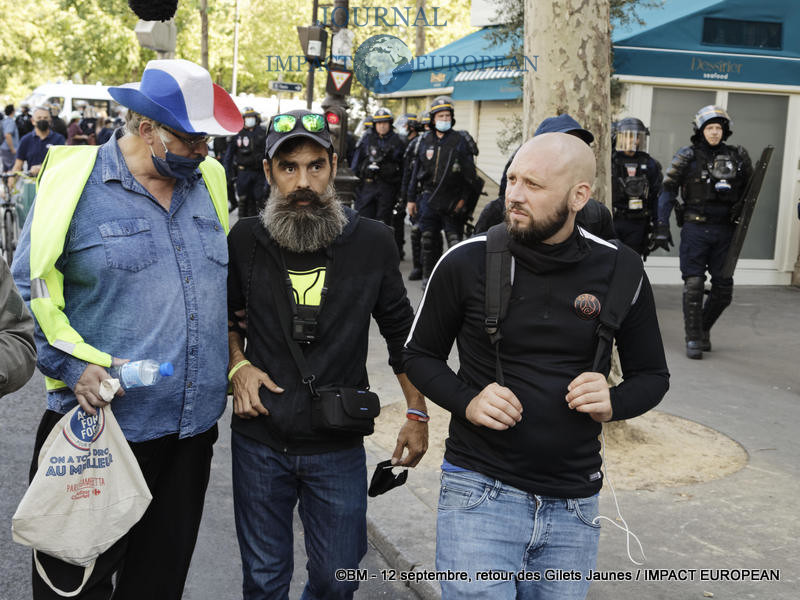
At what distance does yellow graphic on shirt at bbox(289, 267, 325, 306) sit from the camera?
3.09 metres

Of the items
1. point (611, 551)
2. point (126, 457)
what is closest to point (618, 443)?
point (611, 551)

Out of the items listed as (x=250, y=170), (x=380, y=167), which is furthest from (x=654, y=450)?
(x=250, y=170)

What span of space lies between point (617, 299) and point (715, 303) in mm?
6812

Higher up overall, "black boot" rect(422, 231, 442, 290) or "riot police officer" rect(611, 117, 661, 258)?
"riot police officer" rect(611, 117, 661, 258)

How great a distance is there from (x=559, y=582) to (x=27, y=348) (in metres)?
1.58

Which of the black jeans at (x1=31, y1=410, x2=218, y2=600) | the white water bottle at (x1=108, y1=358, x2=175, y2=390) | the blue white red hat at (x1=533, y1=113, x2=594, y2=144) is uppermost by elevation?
the blue white red hat at (x1=533, y1=113, x2=594, y2=144)

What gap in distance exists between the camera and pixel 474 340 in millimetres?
2754

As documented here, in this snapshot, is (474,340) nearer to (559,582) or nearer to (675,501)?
(559,582)

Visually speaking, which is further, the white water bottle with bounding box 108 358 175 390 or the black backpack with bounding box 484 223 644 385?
the white water bottle with bounding box 108 358 175 390

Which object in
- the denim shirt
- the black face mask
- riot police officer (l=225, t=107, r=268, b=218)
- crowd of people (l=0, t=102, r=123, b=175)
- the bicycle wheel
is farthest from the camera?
riot police officer (l=225, t=107, r=268, b=218)

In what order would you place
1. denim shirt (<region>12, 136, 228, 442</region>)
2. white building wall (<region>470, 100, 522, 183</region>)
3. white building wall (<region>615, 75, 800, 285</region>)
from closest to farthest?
denim shirt (<region>12, 136, 228, 442</region>) < white building wall (<region>615, 75, 800, 285</region>) < white building wall (<region>470, 100, 522, 183</region>)

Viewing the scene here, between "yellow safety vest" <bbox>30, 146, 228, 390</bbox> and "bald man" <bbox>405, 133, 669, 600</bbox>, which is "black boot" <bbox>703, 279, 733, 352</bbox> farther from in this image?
"yellow safety vest" <bbox>30, 146, 228, 390</bbox>

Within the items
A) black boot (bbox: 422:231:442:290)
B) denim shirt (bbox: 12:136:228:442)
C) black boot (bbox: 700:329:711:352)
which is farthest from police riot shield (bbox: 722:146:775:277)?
denim shirt (bbox: 12:136:228:442)

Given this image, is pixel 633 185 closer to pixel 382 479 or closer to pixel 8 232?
pixel 382 479
